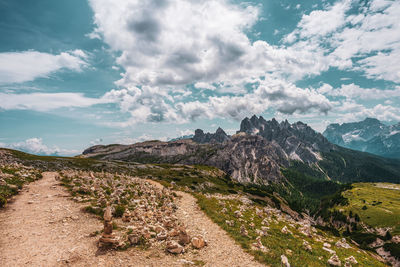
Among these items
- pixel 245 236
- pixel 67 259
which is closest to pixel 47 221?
pixel 67 259

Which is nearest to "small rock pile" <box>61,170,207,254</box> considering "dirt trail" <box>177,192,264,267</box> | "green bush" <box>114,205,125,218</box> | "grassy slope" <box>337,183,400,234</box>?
"green bush" <box>114,205,125,218</box>

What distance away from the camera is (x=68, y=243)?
1591 centimetres

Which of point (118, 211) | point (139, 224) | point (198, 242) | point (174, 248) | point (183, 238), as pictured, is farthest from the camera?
point (118, 211)

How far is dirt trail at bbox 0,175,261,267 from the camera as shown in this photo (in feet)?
45.0

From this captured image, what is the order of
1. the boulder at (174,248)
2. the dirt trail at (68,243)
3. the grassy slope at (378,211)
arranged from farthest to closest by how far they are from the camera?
the grassy slope at (378,211), the boulder at (174,248), the dirt trail at (68,243)

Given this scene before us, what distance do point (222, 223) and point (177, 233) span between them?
794 cm

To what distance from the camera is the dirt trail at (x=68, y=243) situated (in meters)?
13.7

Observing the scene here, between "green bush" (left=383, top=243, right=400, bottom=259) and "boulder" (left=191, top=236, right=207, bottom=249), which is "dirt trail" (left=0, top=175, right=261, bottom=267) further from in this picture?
"green bush" (left=383, top=243, right=400, bottom=259)

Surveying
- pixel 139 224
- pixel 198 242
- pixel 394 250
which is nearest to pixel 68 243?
pixel 139 224

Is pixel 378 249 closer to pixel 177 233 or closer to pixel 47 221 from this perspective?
pixel 177 233

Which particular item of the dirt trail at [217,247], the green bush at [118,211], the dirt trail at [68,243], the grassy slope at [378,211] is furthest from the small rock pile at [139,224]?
the grassy slope at [378,211]

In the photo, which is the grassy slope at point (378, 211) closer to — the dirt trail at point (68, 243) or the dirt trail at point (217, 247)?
the dirt trail at point (217, 247)

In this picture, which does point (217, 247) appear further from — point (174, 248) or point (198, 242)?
point (174, 248)

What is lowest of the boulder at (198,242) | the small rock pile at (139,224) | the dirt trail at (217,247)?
the dirt trail at (217,247)
